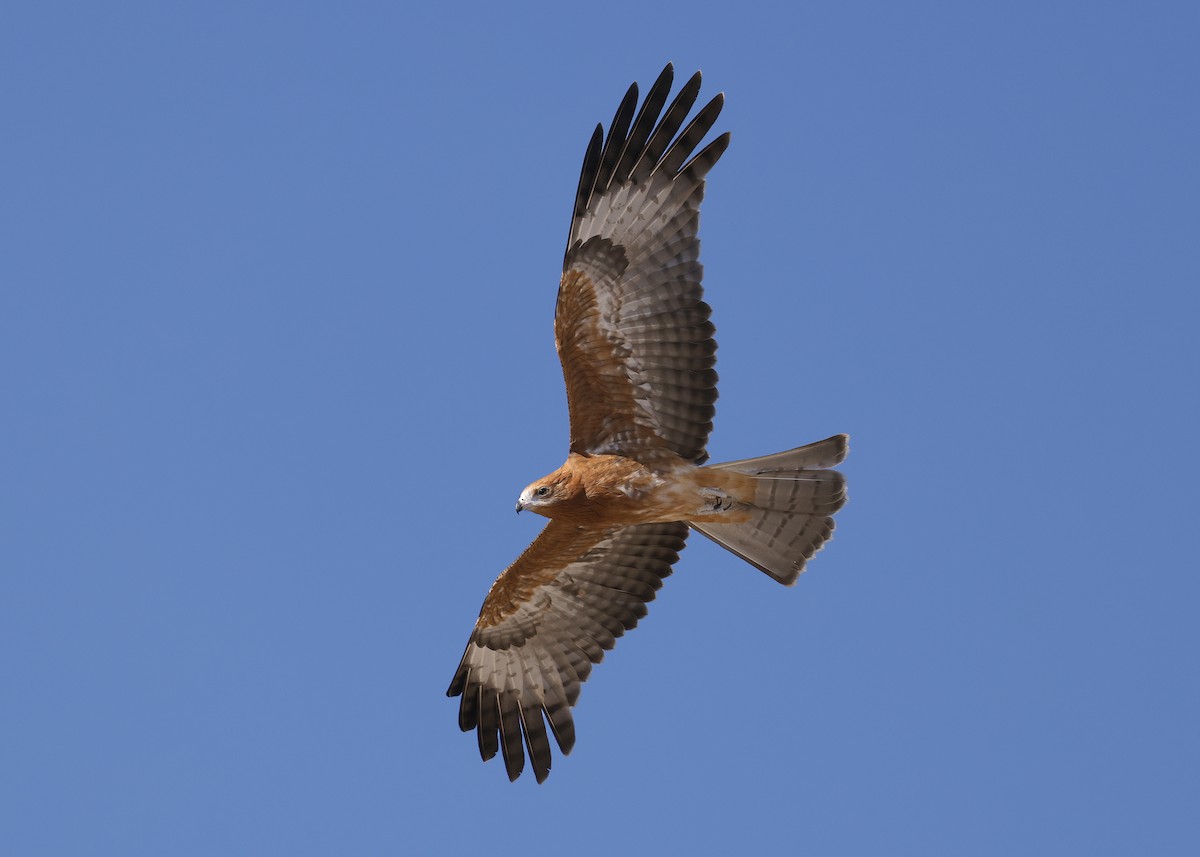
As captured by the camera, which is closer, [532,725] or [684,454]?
[684,454]

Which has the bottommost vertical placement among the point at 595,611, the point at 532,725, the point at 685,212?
the point at 532,725

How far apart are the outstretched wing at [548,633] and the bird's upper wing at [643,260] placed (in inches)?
66.9

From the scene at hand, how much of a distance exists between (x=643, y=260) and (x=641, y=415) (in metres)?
1.21

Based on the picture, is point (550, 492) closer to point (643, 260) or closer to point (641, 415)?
point (641, 415)

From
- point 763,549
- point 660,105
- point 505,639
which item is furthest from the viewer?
point 505,639

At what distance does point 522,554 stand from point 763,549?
6.31 feet

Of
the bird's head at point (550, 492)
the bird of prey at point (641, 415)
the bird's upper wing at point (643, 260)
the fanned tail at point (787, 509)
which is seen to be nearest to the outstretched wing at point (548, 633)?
the bird of prey at point (641, 415)

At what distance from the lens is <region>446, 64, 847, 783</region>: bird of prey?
38.2 feet

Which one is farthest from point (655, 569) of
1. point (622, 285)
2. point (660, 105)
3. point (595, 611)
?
point (660, 105)

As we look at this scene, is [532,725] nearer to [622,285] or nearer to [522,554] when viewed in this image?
[522,554]

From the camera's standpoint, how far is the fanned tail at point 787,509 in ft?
39.4

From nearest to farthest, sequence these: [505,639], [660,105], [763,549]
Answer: [660,105] < [763,549] < [505,639]

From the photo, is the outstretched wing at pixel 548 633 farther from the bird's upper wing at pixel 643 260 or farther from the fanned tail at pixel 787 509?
the bird's upper wing at pixel 643 260

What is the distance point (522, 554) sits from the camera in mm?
12773
